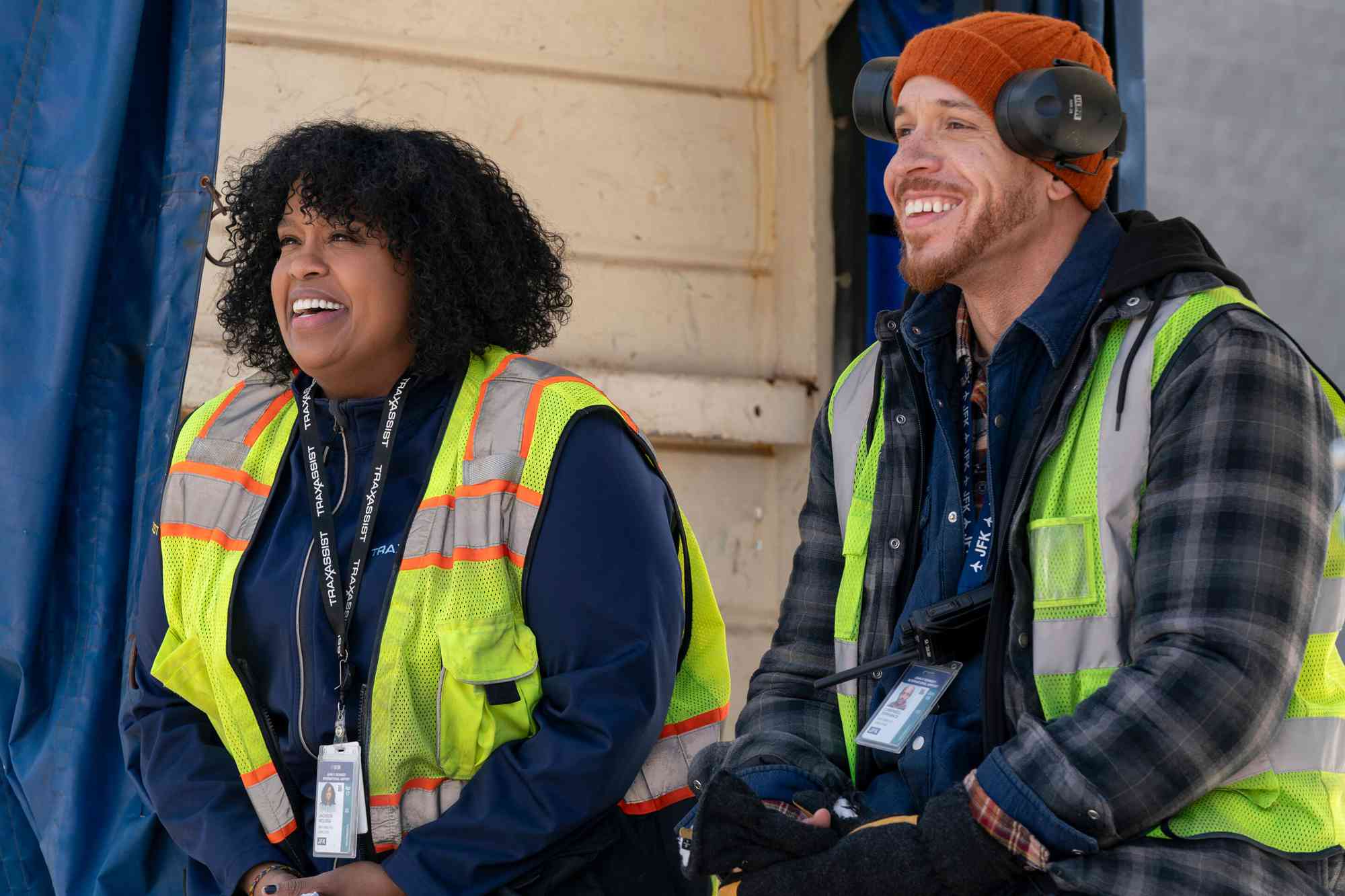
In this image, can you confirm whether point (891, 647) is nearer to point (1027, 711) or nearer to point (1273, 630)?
point (1027, 711)

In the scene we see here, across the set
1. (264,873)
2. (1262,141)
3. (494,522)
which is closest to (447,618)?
(494,522)

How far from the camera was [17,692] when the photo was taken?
9.57ft

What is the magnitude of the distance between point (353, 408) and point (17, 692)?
877 millimetres

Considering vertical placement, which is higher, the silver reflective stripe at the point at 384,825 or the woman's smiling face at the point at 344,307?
the woman's smiling face at the point at 344,307

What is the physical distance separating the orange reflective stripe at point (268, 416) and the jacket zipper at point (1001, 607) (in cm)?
141

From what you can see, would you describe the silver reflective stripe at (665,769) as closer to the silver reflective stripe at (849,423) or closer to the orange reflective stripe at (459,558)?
the orange reflective stripe at (459,558)

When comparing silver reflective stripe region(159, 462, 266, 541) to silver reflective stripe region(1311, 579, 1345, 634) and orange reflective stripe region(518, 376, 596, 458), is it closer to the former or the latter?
orange reflective stripe region(518, 376, 596, 458)

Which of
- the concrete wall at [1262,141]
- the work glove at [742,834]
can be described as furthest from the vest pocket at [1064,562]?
the concrete wall at [1262,141]

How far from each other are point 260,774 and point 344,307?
0.81 metres

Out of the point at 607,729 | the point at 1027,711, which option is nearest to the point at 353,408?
the point at 607,729

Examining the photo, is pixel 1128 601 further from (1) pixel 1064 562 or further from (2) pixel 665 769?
(2) pixel 665 769

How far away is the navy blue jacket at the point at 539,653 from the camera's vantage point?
7.81ft

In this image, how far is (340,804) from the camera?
2.42 meters

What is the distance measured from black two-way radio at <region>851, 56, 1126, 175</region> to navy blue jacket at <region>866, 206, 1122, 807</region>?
118 millimetres
